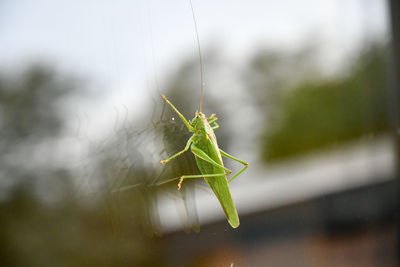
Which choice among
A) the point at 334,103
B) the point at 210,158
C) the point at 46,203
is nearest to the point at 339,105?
the point at 334,103

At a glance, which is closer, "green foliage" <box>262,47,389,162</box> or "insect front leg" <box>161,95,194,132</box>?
"insect front leg" <box>161,95,194,132</box>

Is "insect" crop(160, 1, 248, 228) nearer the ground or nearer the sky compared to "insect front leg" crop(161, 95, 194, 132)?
nearer the ground

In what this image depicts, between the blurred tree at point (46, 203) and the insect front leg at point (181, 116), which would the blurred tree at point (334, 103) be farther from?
the blurred tree at point (46, 203)

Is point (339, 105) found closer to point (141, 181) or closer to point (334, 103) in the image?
point (334, 103)

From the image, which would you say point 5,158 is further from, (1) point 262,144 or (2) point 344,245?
(2) point 344,245

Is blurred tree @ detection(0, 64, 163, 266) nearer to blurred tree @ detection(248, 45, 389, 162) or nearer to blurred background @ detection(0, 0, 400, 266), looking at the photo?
blurred background @ detection(0, 0, 400, 266)

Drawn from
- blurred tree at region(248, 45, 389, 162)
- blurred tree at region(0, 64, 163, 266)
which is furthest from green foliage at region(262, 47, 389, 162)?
blurred tree at region(0, 64, 163, 266)

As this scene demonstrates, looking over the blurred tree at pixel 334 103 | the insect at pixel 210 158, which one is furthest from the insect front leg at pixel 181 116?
the blurred tree at pixel 334 103
